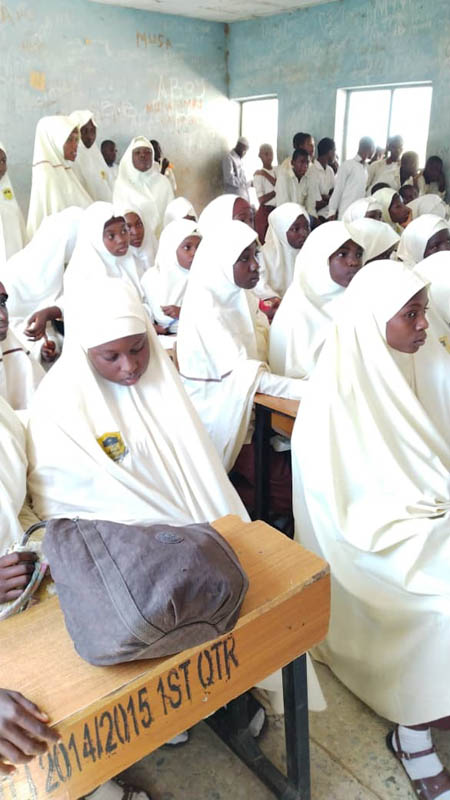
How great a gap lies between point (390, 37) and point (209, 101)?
9.88 feet

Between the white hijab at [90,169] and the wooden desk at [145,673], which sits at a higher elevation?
the white hijab at [90,169]

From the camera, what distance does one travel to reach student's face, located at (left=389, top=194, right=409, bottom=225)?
5.84 meters

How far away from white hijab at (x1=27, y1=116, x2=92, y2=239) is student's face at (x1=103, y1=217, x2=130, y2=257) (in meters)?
1.86

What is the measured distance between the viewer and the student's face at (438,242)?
4473mm

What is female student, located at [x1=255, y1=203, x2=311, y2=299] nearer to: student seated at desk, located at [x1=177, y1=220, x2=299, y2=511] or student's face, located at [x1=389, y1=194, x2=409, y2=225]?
student's face, located at [x1=389, y1=194, x2=409, y2=225]

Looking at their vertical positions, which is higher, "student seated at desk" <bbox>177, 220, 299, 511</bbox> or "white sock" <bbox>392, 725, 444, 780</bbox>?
"student seated at desk" <bbox>177, 220, 299, 511</bbox>

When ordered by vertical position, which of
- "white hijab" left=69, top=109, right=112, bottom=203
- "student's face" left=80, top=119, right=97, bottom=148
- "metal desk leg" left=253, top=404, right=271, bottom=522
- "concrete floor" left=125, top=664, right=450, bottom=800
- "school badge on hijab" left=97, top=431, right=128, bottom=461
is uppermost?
"student's face" left=80, top=119, right=97, bottom=148

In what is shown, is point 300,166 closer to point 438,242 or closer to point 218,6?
point 218,6

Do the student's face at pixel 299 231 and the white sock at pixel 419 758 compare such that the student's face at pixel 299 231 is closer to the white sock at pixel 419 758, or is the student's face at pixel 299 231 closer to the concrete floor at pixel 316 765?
the concrete floor at pixel 316 765

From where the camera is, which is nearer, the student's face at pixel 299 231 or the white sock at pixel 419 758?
the white sock at pixel 419 758

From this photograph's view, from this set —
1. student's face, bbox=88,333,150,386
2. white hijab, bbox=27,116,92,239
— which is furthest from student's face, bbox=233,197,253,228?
student's face, bbox=88,333,150,386

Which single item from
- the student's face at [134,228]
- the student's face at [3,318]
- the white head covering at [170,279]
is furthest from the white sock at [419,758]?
the student's face at [134,228]

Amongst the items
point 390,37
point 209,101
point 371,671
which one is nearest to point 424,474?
point 371,671

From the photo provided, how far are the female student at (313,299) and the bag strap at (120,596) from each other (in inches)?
85.0
